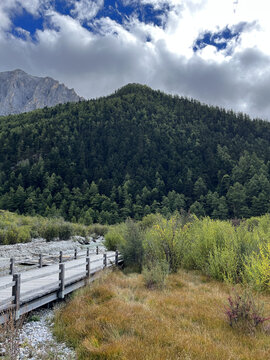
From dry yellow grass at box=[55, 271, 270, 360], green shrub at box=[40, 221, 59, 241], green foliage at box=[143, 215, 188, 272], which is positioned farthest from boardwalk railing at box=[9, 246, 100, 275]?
green shrub at box=[40, 221, 59, 241]

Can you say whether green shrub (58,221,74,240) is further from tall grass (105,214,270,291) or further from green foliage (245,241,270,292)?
green foliage (245,241,270,292)

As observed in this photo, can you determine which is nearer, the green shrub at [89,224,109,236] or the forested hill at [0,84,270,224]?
the green shrub at [89,224,109,236]

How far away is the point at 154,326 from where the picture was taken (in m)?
6.58

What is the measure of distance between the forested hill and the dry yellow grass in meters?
62.9

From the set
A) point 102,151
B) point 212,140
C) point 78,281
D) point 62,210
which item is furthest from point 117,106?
point 78,281

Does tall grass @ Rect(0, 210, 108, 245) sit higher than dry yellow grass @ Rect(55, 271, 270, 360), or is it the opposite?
dry yellow grass @ Rect(55, 271, 270, 360)

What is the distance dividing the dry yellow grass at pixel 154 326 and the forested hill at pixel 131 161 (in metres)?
62.9

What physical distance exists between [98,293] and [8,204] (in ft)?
255

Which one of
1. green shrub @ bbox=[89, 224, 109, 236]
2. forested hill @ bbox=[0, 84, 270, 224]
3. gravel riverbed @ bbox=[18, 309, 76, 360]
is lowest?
green shrub @ bbox=[89, 224, 109, 236]

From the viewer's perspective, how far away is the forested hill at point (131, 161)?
270 ft

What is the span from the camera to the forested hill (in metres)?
82.4

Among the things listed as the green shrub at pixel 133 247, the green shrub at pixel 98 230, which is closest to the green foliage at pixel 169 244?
the green shrub at pixel 133 247

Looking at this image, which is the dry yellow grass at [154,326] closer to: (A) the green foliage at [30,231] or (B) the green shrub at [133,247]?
(B) the green shrub at [133,247]

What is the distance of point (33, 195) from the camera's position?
8325cm
